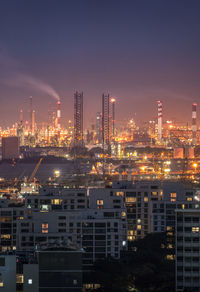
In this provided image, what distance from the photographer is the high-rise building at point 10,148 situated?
48.4 meters

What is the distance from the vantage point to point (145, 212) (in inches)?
431

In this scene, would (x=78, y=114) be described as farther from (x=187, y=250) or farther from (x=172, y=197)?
(x=187, y=250)

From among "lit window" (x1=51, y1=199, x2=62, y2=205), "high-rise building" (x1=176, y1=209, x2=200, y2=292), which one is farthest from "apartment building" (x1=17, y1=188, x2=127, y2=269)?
"high-rise building" (x1=176, y1=209, x2=200, y2=292)

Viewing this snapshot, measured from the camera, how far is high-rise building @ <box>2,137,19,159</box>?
48.4 metres

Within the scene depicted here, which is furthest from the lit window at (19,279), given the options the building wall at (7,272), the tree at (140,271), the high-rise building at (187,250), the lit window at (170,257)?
the lit window at (170,257)

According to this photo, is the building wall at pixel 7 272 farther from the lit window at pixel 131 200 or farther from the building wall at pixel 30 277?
the lit window at pixel 131 200

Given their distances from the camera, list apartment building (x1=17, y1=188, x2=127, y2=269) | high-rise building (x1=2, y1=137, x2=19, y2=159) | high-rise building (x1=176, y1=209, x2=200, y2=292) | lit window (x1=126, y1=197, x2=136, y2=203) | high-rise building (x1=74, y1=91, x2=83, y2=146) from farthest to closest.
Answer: high-rise building (x1=2, y1=137, x2=19, y2=159), high-rise building (x1=74, y1=91, x2=83, y2=146), lit window (x1=126, y1=197, x2=136, y2=203), apartment building (x1=17, y1=188, x2=127, y2=269), high-rise building (x1=176, y1=209, x2=200, y2=292)

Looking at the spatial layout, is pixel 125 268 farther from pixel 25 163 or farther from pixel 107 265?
pixel 25 163

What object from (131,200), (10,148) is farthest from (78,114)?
(131,200)

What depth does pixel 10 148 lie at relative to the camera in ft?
161

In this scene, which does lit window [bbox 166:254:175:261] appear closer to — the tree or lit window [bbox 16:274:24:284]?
the tree

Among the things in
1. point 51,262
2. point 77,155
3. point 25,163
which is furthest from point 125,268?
point 25,163

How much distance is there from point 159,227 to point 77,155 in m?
31.6

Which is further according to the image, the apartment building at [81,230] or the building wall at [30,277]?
the apartment building at [81,230]
